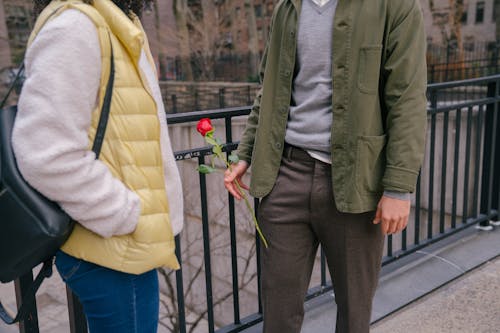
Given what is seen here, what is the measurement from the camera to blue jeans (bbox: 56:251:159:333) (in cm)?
148

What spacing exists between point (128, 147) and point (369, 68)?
849mm

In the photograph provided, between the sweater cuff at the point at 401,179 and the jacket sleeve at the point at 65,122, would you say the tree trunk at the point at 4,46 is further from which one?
the sweater cuff at the point at 401,179

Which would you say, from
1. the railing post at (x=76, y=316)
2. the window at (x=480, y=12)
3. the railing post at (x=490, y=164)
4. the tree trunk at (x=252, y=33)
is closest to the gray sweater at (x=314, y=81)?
the railing post at (x=76, y=316)

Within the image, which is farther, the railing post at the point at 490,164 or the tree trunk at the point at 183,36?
the tree trunk at the point at 183,36

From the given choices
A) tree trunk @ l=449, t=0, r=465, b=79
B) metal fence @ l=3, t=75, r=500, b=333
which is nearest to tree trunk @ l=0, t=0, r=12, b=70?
tree trunk @ l=449, t=0, r=465, b=79

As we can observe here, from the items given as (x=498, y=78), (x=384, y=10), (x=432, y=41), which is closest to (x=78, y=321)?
(x=384, y=10)

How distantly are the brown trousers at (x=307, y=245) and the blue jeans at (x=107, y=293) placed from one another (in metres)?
0.62

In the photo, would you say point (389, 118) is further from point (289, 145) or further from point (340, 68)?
point (289, 145)

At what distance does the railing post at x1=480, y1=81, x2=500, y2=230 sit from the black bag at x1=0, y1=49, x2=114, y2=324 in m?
3.86

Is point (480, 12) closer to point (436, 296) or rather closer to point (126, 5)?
point (436, 296)

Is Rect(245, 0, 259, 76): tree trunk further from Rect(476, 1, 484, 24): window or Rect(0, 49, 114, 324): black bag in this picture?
Rect(0, 49, 114, 324): black bag

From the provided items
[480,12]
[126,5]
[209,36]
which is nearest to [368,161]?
[126,5]

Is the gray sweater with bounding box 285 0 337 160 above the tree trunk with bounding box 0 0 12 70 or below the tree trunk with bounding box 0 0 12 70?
below

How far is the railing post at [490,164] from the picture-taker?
4.43 m
